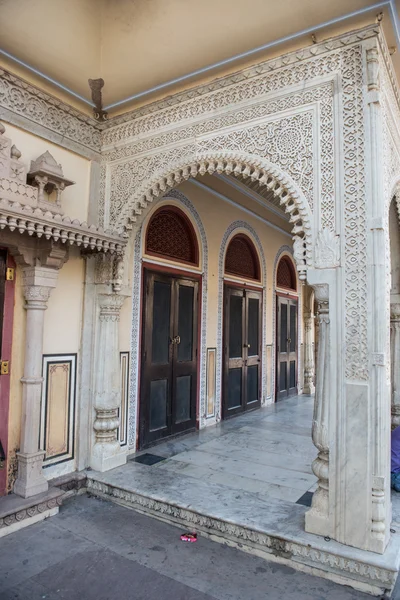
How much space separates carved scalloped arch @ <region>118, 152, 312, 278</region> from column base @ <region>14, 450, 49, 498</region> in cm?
195

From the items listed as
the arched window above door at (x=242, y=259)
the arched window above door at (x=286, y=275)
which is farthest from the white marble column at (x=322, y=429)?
the arched window above door at (x=286, y=275)

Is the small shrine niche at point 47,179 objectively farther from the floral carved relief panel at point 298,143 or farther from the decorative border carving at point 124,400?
the decorative border carving at point 124,400

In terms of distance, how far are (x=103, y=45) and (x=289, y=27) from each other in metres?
1.55

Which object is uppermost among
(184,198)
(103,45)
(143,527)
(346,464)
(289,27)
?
(103,45)

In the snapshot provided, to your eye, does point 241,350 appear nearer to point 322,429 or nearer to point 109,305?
point 109,305

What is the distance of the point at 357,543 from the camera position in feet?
7.70

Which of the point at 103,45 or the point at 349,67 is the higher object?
the point at 103,45

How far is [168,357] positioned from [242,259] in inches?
93.1

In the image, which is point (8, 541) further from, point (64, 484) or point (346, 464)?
point (346, 464)

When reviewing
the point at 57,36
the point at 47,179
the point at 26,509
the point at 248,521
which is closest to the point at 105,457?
the point at 26,509

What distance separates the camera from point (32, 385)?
3.10 meters

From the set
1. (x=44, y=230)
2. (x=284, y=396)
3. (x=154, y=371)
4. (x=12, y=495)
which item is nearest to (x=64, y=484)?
(x=12, y=495)

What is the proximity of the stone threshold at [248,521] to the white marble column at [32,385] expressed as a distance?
55cm

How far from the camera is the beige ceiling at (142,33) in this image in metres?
2.76
